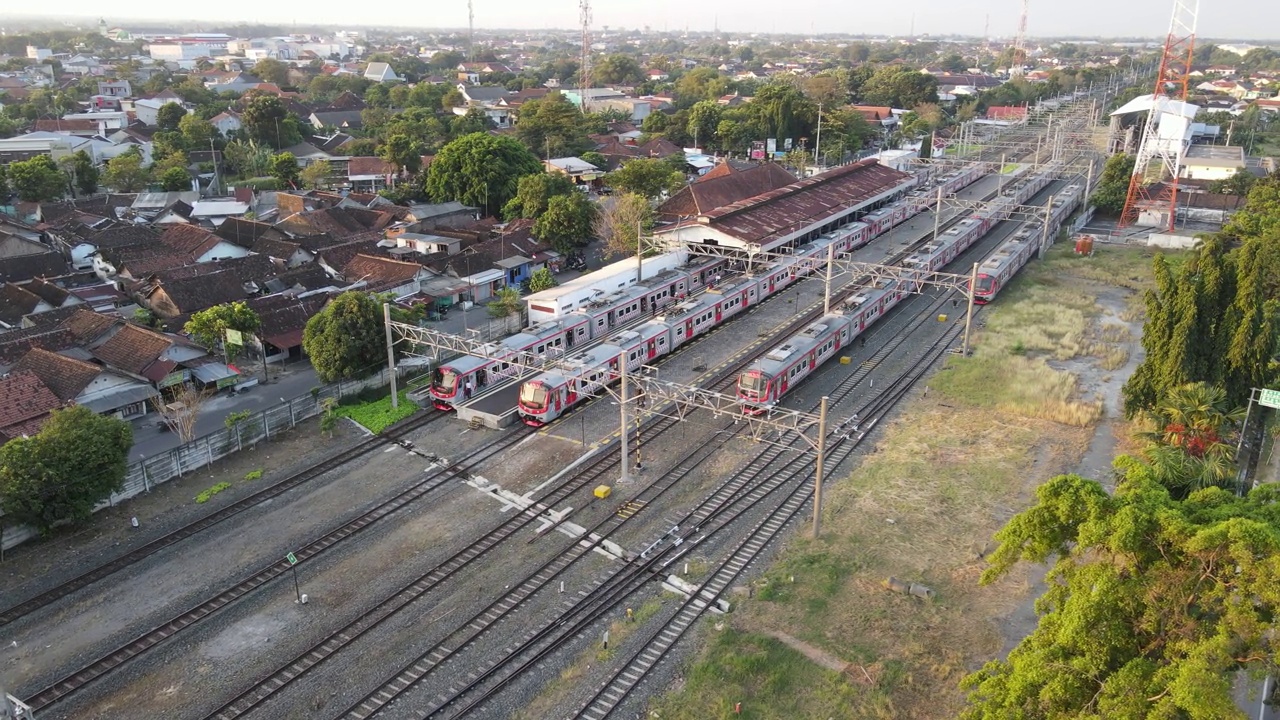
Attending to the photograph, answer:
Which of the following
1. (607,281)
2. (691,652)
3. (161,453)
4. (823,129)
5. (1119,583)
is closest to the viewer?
(1119,583)

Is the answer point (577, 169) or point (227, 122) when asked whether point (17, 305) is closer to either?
point (577, 169)

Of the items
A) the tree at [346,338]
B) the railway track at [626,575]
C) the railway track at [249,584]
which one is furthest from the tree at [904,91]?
the railway track at [249,584]

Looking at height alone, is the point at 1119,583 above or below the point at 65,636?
above

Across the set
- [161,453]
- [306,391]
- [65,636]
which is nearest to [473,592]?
[65,636]

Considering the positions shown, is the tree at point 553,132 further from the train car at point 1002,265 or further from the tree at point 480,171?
the train car at point 1002,265

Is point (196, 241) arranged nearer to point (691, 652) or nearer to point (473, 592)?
point (473, 592)

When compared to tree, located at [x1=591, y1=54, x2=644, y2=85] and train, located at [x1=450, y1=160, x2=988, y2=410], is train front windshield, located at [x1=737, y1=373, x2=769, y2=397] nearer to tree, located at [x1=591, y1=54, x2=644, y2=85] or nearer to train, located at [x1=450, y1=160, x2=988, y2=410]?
train, located at [x1=450, y1=160, x2=988, y2=410]
